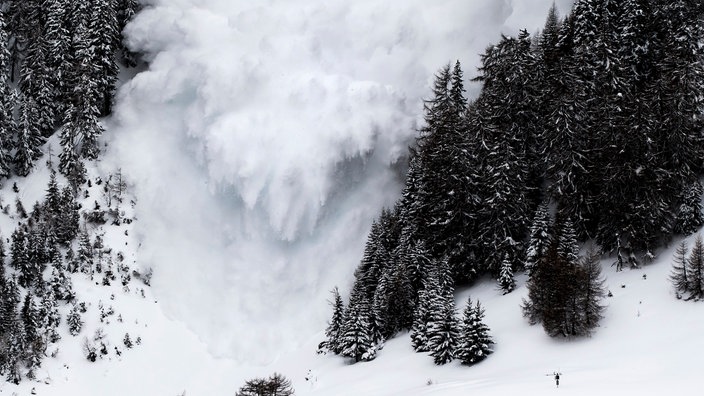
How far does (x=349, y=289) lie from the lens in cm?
4244

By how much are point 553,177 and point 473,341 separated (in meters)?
13.8

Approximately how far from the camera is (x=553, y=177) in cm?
3456

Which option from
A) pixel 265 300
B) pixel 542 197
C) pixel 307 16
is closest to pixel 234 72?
pixel 307 16

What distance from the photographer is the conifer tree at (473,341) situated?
85.3 feet

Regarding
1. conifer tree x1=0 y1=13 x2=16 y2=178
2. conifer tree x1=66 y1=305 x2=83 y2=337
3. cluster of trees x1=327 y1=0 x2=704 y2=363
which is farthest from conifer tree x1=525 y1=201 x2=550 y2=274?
conifer tree x1=0 y1=13 x2=16 y2=178

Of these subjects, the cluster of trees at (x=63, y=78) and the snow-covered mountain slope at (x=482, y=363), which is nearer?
the snow-covered mountain slope at (x=482, y=363)

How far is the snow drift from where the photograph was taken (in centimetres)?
4141

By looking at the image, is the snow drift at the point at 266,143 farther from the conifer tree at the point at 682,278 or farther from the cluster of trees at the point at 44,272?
the conifer tree at the point at 682,278

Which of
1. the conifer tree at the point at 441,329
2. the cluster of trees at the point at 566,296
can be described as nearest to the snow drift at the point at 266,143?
the conifer tree at the point at 441,329

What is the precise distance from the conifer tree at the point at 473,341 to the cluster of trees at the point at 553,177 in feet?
3.66

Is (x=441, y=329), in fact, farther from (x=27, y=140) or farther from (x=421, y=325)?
(x=27, y=140)

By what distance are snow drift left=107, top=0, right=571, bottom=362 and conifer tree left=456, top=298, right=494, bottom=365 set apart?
1586 cm

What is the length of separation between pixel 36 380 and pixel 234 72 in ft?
92.8

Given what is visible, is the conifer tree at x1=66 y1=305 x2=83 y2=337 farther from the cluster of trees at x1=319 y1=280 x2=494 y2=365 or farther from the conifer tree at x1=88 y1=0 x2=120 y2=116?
the conifer tree at x1=88 y1=0 x2=120 y2=116
